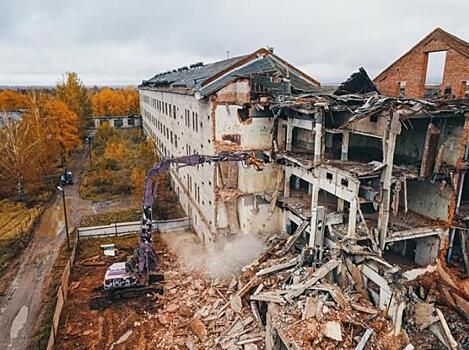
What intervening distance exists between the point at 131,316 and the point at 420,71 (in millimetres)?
20878

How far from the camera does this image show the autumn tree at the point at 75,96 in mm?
48312

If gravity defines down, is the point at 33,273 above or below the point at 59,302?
below

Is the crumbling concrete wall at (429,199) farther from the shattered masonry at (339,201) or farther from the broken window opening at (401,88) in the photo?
the broken window opening at (401,88)

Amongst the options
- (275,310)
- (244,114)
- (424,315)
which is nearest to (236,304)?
(275,310)

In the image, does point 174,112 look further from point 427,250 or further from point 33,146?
point 427,250

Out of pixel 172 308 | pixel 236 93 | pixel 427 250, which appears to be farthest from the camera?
pixel 236 93

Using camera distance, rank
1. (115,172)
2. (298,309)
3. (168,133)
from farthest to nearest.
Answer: (115,172) < (168,133) < (298,309)

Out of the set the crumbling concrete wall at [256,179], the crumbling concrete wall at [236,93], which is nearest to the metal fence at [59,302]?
the crumbling concrete wall at [256,179]

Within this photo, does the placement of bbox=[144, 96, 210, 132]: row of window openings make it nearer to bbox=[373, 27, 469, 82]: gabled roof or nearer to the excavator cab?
the excavator cab

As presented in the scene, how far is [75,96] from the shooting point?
50.5 metres

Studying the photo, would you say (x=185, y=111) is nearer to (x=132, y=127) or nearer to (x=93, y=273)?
(x=93, y=273)

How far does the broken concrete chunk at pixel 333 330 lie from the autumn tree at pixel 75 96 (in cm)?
4488

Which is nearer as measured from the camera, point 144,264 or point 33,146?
point 144,264

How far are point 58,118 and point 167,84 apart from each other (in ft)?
48.1
